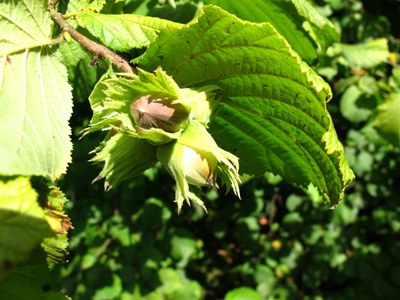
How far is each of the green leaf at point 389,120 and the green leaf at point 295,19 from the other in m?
0.93

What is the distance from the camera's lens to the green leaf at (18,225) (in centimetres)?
48

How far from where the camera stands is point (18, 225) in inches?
20.2

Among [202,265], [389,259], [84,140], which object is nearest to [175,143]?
[84,140]

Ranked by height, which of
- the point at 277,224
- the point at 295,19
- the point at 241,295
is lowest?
the point at 277,224

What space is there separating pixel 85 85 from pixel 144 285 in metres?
1.33

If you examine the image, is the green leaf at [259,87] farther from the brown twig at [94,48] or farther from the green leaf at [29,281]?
the green leaf at [29,281]

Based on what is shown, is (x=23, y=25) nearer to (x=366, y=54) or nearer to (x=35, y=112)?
(x=35, y=112)

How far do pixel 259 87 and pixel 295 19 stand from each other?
0.34 meters

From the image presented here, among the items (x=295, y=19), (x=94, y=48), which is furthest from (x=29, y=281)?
(x=295, y=19)

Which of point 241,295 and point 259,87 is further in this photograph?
point 241,295

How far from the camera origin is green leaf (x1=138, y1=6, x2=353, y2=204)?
0.72 meters

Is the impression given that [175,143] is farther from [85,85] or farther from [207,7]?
[85,85]

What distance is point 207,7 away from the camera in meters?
0.70

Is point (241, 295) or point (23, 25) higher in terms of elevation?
point (23, 25)
